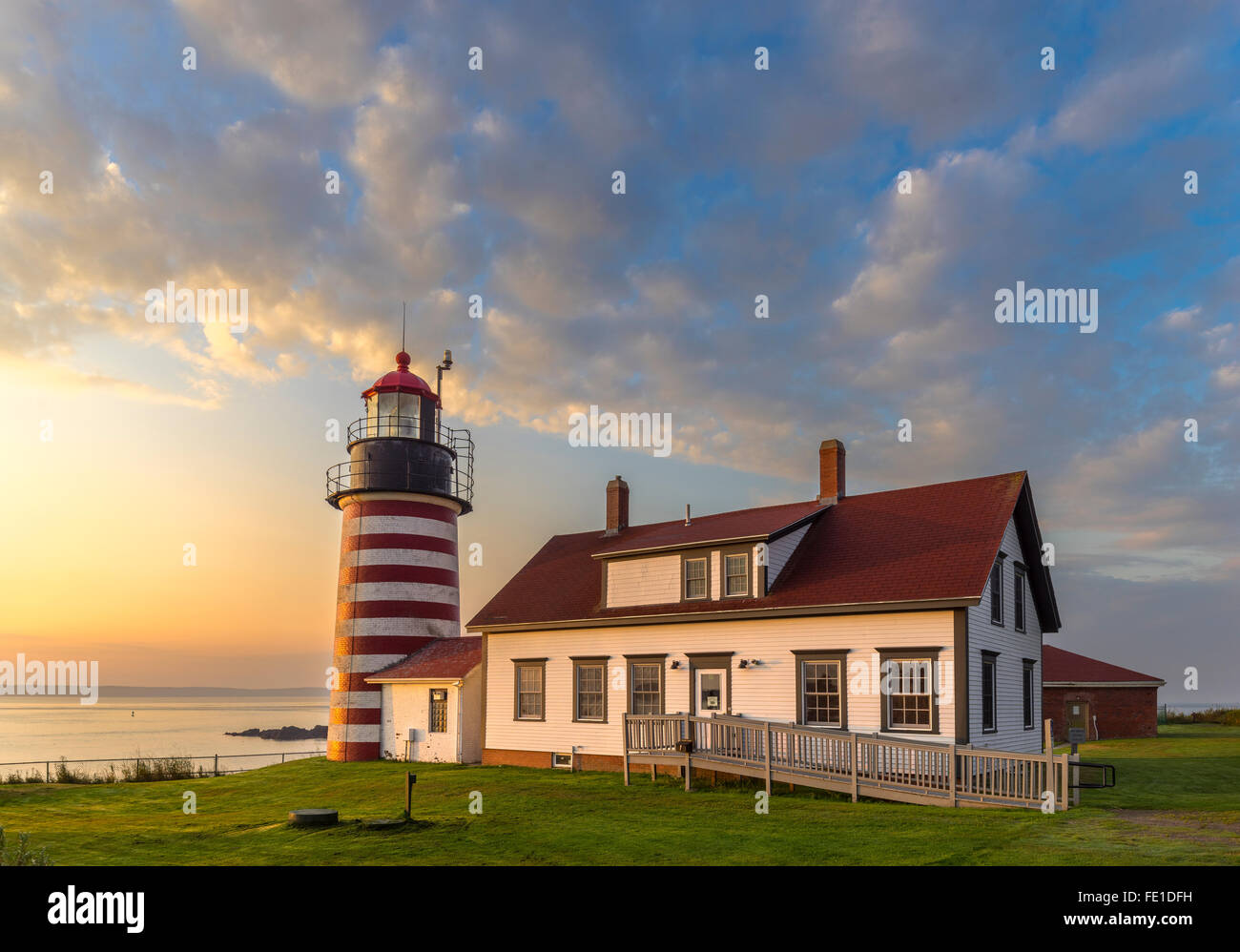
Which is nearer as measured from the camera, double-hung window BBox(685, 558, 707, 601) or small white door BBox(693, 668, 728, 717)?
small white door BBox(693, 668, 728, 717)

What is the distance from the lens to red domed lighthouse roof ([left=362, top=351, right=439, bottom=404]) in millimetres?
34156

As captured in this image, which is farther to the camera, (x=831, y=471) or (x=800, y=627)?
(x=831, y=471)

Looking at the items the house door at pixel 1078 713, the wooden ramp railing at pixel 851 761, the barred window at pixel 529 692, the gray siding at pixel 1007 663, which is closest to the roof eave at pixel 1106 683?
the house door at pixel 1078 713

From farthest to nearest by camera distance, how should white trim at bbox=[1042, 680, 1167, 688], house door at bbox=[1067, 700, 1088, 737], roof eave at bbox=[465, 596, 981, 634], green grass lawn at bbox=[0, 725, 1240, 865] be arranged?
1. house door at bbox=[1067, 700, 1088, 737]
2. white trim at bbox=[1042, 680, 1167, 688]
3. roof eave at bbox=[465, 596, 981, 634]
4. green grass lawn at bbox=[0, 725, 1240, 865]

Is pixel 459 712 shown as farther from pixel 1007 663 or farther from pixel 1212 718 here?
pixel 1212 718

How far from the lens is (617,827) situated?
1611 centimetres

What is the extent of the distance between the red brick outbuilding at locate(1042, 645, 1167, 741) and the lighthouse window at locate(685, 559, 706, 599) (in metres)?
20.7

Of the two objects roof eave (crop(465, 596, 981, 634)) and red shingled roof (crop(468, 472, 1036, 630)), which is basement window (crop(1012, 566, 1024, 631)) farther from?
roof eave (crop(465, 596, 981, 634))

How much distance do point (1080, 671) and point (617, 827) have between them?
3114 centimetres

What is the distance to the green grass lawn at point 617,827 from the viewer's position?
13.4 metres

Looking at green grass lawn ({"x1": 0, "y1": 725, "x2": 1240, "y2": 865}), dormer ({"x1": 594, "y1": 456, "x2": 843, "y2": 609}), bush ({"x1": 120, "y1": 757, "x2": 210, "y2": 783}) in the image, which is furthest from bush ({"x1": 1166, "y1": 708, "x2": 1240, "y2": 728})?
bush ({"x1": 120, "y1": 757, "x2": 210, "y2": 783})

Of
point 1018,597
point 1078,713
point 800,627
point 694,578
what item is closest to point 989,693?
point 1018,597
